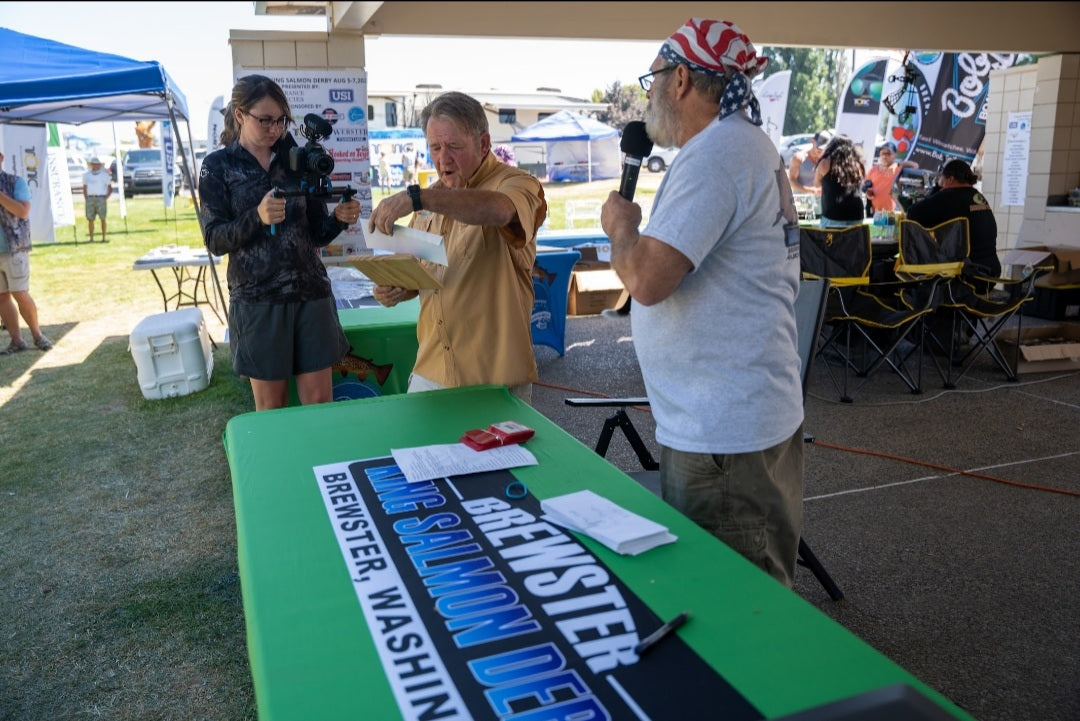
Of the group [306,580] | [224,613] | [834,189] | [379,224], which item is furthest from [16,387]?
[834,189]

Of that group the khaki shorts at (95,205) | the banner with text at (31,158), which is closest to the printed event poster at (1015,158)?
the banner with text at (31,158)

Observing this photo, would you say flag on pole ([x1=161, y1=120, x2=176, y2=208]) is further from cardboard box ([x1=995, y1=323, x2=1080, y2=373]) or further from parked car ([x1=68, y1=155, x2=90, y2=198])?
cardboard box ([x1=995, y1=323, x2=1080, y2=373])

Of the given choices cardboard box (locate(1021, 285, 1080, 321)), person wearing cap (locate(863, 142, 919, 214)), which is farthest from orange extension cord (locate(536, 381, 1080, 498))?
person wearing cap (locate(863, 142, 919, 214))

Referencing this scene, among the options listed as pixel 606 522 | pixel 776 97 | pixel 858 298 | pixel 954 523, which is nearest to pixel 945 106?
pixel 776 97

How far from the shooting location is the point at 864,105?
14078 millimetres

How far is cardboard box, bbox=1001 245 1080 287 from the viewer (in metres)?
6.02

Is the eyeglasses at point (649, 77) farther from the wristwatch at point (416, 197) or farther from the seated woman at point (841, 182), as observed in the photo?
the seated woman at point (841, 182)

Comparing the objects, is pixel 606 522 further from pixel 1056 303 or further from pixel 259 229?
pixel 1056 303

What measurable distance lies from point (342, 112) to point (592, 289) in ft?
9.95

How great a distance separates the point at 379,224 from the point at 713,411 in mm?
1023

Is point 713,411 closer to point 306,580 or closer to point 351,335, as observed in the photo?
point 306,580

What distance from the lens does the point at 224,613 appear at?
2.85 meters

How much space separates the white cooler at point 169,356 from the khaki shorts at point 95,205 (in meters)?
11.1

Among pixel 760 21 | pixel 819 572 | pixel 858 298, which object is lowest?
pixel 819 572
